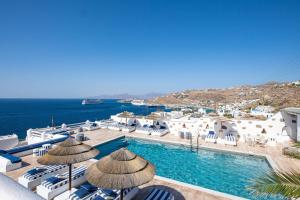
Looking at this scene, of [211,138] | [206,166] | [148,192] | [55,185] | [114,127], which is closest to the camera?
[55,185]

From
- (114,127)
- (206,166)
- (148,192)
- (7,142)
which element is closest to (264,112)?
(206,166)

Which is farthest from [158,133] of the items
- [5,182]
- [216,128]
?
[5,182]

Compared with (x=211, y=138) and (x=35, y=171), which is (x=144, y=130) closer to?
(x=211, y=138)

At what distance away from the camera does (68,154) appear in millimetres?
6711

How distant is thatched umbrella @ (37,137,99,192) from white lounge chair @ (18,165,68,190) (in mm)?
1881

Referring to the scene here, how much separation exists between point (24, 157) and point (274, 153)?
1741 centimetres

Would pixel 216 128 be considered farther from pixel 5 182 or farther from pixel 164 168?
pixel 5 182

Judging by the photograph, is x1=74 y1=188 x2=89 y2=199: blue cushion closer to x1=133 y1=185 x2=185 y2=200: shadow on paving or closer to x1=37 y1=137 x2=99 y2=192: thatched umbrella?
x1=37 y1=137 x2=99 y2=192: thatched umbrella

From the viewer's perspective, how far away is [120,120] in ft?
82.4

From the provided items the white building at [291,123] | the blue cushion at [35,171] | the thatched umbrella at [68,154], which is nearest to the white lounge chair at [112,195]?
Answer: the thatched umbrella at [68,154]

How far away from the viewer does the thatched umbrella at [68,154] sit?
655 cm

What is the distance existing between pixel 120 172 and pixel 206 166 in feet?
27.8

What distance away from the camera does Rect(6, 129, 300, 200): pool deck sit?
774 centimetres

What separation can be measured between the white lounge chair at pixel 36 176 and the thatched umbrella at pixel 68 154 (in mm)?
1881
